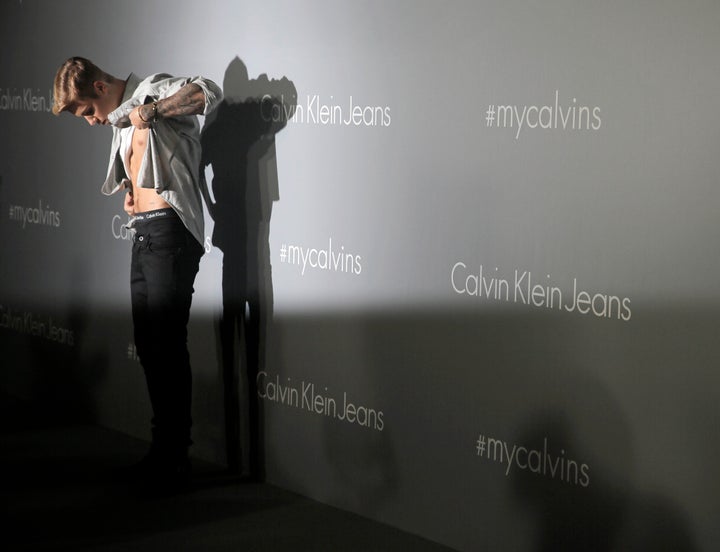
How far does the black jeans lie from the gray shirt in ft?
0.25

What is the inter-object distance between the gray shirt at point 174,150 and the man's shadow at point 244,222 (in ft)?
0.58

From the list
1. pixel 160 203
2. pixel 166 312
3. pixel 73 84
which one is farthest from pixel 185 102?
pixel 166 312

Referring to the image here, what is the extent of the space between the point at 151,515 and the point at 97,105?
162cm

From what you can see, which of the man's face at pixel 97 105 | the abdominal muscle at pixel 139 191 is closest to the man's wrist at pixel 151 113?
the abdominal muscle at pixel 139 191

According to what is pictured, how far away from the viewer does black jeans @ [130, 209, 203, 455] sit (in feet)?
14.4

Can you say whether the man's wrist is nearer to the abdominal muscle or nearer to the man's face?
the abdominal muscle

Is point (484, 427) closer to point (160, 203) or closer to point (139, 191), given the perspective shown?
point (160, 203)

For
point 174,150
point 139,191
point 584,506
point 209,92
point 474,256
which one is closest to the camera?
point 584,506

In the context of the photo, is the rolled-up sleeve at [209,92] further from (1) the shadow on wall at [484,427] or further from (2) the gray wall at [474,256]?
(1) the shadow on wall at [484,427]

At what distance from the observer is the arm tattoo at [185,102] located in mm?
4191

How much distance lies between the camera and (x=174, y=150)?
436cm

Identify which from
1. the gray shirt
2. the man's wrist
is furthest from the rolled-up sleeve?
the man's wrist

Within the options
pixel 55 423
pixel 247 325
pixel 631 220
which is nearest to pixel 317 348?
pixel 247 325

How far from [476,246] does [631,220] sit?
602mm
